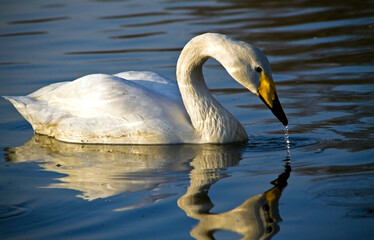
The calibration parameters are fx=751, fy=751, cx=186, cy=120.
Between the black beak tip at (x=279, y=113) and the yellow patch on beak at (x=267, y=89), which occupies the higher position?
the yellow patch on beak at (x=267, y=89)

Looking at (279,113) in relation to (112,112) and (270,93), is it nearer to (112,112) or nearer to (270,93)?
(270,93)

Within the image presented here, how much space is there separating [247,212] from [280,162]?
127 centimetres

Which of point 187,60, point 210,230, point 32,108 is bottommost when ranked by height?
point 210,230

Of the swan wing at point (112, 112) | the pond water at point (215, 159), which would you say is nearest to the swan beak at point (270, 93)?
the pond water at point (215, 159)

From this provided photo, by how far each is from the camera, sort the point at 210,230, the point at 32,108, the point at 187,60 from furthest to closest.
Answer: the point at 32,108, the point at 187,60, the point at 210,230

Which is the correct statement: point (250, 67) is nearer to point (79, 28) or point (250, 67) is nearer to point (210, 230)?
point (210, 230)

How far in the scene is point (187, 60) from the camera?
7.62 meters

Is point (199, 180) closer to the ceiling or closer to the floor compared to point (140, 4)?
closer to the floor

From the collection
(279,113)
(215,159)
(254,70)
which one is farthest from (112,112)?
(279,113)

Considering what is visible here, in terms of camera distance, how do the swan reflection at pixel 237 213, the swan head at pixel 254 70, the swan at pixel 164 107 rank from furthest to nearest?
the swan at pixel 164 107, the swan head at pixel 254 70, the swan reflection at pixel 237 213

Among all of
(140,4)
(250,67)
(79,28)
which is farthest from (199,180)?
(140,4)

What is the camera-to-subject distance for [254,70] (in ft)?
23.5

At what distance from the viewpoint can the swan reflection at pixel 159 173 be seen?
212 inches

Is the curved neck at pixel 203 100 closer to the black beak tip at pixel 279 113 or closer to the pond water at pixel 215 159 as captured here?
the pond water at pixel 215 159
